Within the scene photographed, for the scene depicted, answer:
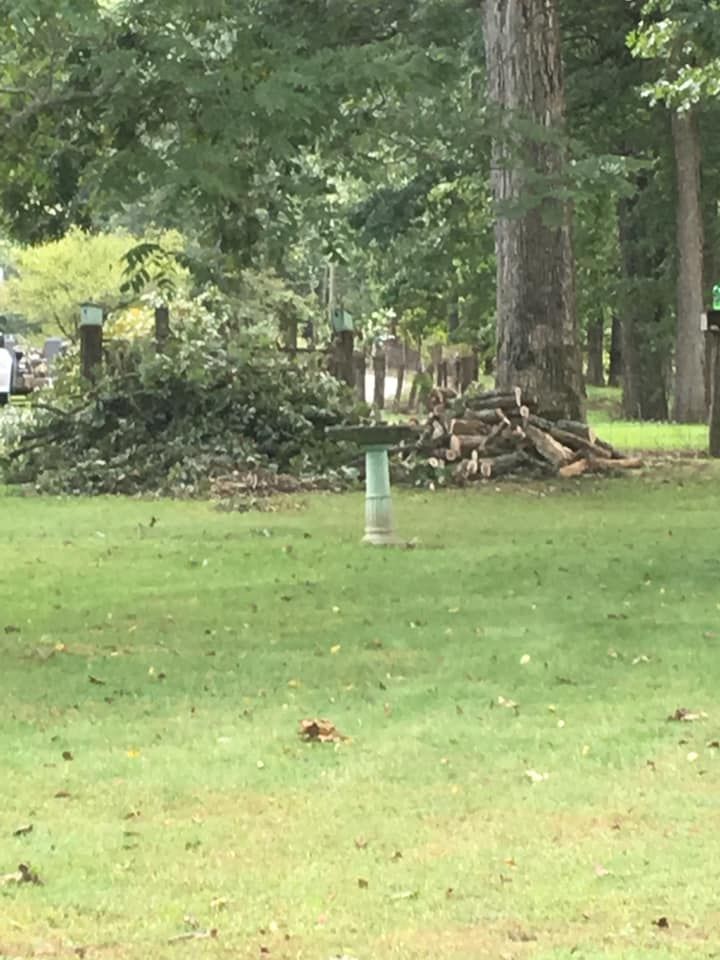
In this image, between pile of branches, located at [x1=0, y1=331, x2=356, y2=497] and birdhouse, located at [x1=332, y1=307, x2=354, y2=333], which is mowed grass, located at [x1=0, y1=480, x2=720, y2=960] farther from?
birdhouse, located at [x1=332, y1=307, x2=354, y2=333]

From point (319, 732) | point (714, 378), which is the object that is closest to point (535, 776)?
point (319, 732)

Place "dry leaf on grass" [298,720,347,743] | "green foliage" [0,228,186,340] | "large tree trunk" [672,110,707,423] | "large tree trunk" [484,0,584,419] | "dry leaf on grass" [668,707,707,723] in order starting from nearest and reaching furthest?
"dry leaf on grass" [298,720,347,743], "dry leaf on grass" [668,707,707,723], "large tree trunk" [484,0,584,419], "large tree trunk" [672,110,707,423], "green foliage" [0,228,186,340]

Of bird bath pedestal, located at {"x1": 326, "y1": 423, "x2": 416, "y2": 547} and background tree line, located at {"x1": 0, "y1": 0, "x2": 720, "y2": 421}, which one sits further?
bird bath pedestal, located at {"x1": 326, "y1": 423, "x2": 416, "y2": 547}

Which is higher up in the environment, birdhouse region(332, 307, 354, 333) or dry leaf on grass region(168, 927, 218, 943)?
birdhouse region(332, 307, 354, 333)

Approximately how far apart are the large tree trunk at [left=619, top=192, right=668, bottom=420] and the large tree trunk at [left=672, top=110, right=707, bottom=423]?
7.83 feet

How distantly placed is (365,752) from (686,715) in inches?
51.6

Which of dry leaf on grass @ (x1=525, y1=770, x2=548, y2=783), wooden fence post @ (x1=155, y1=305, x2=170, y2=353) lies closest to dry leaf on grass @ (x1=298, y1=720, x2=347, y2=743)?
dry leaf on grass @ (x1=525, y1=770, x2=548, y2=783)

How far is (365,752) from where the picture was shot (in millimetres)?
5879

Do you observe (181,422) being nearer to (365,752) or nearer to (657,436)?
(657,436)

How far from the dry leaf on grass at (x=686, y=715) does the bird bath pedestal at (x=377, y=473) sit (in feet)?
17.6

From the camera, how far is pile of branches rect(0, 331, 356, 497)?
1677 cm

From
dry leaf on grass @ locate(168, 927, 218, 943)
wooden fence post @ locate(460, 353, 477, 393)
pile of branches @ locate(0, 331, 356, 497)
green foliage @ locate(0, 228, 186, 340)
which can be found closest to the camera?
dry leaf on grass @ locate(168, 927, 218, 943)

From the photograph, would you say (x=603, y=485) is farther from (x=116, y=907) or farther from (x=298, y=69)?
(x=116, y=907)

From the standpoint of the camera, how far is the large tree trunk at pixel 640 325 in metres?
30.7
